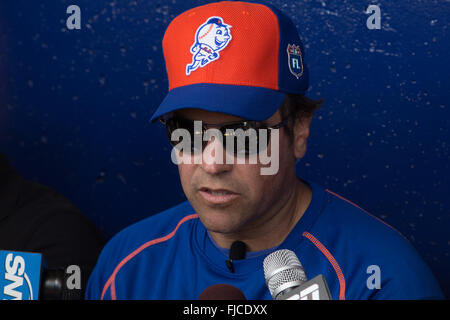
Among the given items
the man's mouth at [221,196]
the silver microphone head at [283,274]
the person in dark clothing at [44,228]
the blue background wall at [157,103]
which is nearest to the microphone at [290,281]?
the silver microphone head at [283,274]

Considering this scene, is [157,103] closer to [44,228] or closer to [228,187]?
[44,228]

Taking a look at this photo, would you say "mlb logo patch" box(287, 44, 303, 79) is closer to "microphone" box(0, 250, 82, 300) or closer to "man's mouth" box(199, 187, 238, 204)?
"man's mouth" box(199, 187, 238, 204)

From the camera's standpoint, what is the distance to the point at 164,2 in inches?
74.4

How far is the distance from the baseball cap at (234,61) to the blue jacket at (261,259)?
288 millimetres

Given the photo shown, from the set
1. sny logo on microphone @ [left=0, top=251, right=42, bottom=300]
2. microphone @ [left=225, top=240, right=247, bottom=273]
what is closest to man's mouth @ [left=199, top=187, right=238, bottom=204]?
microphone @ [left=225, top=240, right=247, bottom=273]

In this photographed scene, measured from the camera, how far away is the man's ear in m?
1.23

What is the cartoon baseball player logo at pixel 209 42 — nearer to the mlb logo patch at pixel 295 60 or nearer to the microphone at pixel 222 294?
the mlb logo patch at pixel 295 60

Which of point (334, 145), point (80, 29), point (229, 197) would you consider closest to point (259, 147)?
point (229, 197)

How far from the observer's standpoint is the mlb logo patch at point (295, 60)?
1.20 meters

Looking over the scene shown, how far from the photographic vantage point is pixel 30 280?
1.16m

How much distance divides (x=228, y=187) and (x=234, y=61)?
0.84 ft

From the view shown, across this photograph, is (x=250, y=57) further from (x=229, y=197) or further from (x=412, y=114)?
(x=412, y=114)

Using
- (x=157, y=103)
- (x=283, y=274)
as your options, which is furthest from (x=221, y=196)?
(x=157, y=103)

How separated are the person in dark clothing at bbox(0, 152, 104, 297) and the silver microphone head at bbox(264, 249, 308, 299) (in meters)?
0.76
